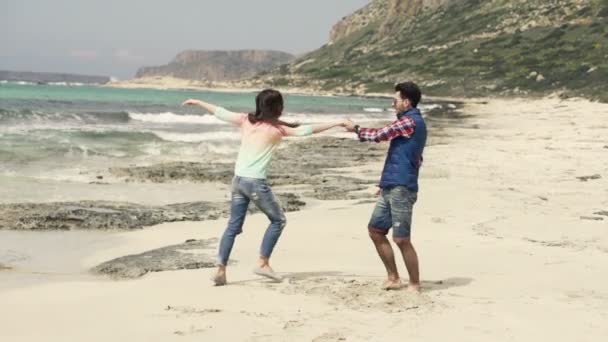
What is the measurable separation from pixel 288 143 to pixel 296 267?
16222mm

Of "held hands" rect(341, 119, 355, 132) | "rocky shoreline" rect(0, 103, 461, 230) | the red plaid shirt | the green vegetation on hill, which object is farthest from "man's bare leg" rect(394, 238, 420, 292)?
the green vegetation on hill

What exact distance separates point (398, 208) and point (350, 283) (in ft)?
2.72

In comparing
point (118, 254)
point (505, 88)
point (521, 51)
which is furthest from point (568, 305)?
point (521, 51)

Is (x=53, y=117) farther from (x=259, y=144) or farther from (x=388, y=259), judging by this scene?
(x=388, y=259)

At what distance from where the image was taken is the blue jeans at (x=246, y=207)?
20.2 feet

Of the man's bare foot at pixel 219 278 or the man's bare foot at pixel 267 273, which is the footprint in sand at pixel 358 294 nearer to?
the man's bare foot at pixel 267 273

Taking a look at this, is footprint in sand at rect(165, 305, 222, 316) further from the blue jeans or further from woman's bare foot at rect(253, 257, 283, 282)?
woman's bare foot at rect(253, 257, 283, 282)

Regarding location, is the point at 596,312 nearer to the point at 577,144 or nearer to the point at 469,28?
the point at 577,144

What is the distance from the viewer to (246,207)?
6301mm

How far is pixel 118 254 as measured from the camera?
7707 millimetres

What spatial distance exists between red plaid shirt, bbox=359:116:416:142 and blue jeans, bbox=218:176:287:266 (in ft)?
3.35

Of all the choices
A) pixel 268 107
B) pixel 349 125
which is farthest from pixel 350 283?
pixel 268 107

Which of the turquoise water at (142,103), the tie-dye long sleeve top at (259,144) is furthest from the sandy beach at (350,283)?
the turquoise water at (142,103)

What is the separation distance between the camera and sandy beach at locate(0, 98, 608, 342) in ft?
16.2
